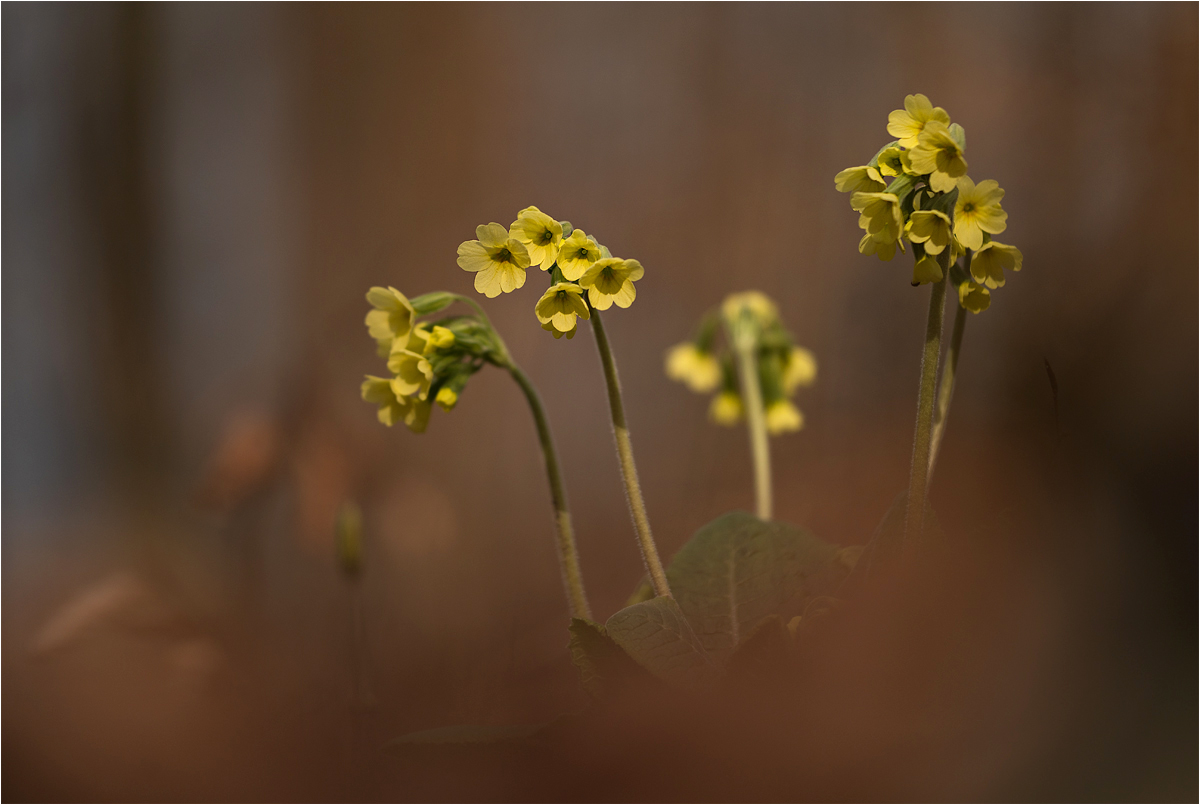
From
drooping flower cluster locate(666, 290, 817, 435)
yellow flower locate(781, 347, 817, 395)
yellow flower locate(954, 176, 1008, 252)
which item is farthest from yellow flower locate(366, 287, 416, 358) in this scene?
yellow flower locate(781, 347, 817, 395)

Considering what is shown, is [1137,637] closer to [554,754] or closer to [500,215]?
[554,754]

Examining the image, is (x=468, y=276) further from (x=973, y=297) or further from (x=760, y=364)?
(x=973, y=297)

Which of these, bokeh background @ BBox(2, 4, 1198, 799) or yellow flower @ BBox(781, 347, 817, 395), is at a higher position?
bokeh background @ BBox(2, 4, 1198, 799)

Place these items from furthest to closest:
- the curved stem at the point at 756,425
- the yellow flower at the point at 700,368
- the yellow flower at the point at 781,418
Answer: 1. the yellow flower at the point at 700,368
2. the yellow flower at the point at 781,418
3. the curved stem at the point at 756,425

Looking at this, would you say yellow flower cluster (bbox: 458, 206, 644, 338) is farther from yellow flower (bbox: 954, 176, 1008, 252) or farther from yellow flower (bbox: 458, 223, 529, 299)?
yellow flower (bbox: 954, 176, 1008, 252)

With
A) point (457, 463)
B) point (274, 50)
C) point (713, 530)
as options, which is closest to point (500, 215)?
point (457, 463)

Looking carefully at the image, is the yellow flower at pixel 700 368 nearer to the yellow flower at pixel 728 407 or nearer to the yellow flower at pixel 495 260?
the yellow flower at pixel 728 407

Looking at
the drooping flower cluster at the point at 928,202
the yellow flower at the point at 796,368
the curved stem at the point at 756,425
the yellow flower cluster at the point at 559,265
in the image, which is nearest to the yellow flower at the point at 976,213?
the drooping flower cluster at the point at 928,202

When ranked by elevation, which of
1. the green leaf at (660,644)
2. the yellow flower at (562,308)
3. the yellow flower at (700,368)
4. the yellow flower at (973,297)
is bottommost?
the green leaf at (660,644)
